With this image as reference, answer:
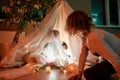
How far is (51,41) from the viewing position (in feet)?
14.1

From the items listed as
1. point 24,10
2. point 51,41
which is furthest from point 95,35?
point 24,10

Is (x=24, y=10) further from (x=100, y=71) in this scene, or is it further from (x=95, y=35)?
(x=95, y=35)

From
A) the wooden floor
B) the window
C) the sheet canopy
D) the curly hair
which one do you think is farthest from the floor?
the window

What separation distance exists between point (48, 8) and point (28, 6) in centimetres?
40

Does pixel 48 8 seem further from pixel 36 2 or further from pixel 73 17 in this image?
pixel 73 17

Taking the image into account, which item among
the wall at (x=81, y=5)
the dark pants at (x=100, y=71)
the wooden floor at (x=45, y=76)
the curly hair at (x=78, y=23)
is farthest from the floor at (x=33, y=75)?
the wall at (x=81, y=5)

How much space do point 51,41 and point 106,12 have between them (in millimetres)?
3107

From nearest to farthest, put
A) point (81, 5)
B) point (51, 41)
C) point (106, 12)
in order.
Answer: point (51, 41) < point (81, 5) < point (106, 12)

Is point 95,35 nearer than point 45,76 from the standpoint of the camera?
Yes

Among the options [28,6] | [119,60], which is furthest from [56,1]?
[119,60]

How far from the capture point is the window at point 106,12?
679cm

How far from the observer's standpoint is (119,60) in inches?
65.5

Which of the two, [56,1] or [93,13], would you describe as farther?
[93,13]

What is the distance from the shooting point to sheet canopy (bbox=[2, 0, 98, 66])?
4059 millimetres
